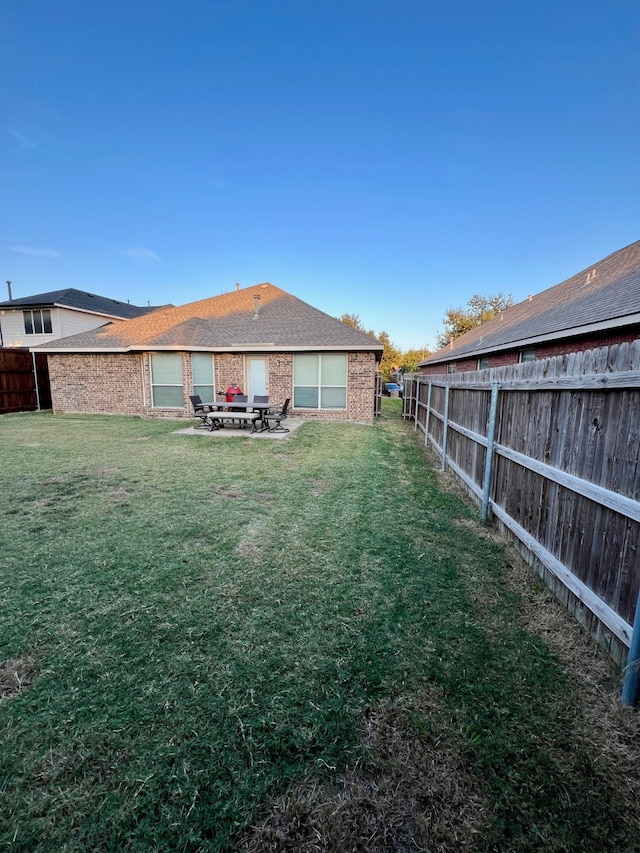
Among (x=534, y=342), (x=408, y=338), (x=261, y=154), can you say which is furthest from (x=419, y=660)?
(x=408, y=338)

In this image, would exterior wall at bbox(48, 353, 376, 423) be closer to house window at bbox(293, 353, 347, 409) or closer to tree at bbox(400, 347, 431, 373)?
house window at bbox(293, 353, 347, 409)

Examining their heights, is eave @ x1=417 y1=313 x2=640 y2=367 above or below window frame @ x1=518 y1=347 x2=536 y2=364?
above

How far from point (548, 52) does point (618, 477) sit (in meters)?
14.3

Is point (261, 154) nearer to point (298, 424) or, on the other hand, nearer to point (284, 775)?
point (298, 424)

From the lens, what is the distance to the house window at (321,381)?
13555 millimetres

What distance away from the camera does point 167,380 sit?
1413cm

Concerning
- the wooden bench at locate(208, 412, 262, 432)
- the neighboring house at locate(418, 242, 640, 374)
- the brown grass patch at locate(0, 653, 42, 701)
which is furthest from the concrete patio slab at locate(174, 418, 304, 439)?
the brown grass patch at locate(0, 653, 42, 701)

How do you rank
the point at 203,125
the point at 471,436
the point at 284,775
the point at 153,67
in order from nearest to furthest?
the point at 284,775
the point at 471,436
the point at 153,67
the point at 203,125

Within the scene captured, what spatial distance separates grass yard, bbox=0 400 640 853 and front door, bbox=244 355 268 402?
10.4m

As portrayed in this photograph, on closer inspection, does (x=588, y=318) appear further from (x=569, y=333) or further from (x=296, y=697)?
(x=296, y=697)

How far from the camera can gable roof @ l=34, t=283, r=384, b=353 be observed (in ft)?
44.4

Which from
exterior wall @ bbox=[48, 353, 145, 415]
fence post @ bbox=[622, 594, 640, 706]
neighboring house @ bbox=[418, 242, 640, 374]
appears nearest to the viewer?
fence post @ bbox=[622, 594, 640, 706]

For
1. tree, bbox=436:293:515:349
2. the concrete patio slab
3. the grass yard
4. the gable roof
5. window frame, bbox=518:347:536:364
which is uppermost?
tree, bbox=436:293:515:349

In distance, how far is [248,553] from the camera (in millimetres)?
3510
